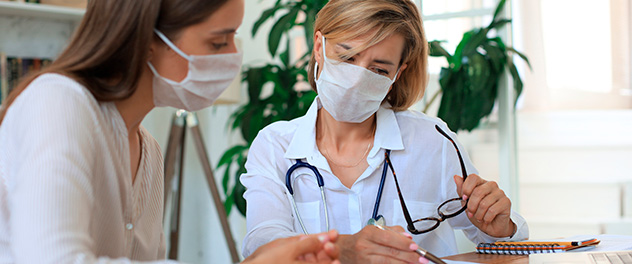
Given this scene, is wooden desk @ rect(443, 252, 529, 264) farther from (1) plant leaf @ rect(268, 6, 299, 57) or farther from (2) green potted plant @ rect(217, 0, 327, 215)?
(1) plant leaf @ rect(268, 6, 299, 57)

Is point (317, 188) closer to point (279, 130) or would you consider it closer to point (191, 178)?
point (279, 130)

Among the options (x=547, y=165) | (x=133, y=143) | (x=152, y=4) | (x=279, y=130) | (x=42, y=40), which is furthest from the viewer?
(x=547, y=165)

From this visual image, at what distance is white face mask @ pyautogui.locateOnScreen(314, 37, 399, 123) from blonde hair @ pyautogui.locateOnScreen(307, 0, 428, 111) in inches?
2.1

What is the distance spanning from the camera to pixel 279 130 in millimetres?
1588

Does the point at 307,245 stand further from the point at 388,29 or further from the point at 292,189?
the point at 388,29

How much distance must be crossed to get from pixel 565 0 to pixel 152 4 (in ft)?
12.9

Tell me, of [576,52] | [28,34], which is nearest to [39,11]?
[28,34]

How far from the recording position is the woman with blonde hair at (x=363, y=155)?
4.66ft

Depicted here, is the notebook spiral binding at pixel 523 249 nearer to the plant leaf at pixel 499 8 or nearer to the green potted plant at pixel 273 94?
the green potted plant at pixel 273 94

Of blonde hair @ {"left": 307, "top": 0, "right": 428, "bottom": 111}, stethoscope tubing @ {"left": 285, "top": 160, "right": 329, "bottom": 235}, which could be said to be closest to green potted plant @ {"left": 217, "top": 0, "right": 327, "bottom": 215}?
blonde hair @ {"left": 307, "top": 0, "right": 428, "bottom": 111}

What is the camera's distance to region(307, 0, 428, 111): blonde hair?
143 cm

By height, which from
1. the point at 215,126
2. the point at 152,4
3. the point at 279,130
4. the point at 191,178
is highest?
the point at 152,4

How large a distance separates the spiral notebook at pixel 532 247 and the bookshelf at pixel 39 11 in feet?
6.70

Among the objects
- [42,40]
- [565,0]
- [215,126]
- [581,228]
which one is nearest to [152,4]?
[42,40]
